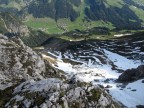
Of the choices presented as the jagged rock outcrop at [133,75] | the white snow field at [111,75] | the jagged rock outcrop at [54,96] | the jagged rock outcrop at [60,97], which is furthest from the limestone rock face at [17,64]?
the jagged rock outcrop at [133,75]

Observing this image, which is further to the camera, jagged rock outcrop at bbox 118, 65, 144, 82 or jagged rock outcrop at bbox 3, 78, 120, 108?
jagged rock outcrop at bbox 118, 65, 144, 82

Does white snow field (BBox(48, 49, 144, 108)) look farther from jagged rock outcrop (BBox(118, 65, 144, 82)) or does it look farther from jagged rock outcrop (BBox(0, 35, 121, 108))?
jagged rock outcrop (BBox(0, 35, 121, 108))

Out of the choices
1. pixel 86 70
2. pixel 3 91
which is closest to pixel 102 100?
pixel 3 91

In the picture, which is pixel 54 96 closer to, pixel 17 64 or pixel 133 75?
pixel 17 64

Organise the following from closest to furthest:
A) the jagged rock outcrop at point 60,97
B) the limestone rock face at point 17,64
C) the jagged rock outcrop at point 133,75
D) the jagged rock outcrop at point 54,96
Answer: the jagged rock outcrop at point 60,97
the jagged rock outcrop at point 54,96
the limestone rock face at point 17,64
the jagged rock outcrop at point 133,75

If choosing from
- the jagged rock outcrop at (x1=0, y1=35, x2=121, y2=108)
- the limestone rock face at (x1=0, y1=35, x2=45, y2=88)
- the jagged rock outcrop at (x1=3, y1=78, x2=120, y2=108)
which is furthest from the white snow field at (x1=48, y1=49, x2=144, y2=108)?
the limestone rock face at (x1=0, y1=35, x2=45, y2=88)

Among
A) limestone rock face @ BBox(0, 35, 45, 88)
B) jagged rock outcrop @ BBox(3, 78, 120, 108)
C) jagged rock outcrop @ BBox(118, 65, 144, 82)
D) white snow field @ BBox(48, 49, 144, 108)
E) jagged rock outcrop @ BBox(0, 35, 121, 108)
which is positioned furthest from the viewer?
jagged rock outcrop @ BBox(118, 65, 144, 82)

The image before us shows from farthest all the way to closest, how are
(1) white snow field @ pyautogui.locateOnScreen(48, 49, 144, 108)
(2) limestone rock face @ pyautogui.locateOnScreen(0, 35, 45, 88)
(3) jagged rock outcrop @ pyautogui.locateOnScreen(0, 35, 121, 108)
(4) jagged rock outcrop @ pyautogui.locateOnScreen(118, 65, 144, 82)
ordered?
1. (4) jagged rock outcrop @ pyautogui.locateOnScreen(118, 65, 144, 82)
2. (1) white snow field @ pyautogui.locateOnScreen(48, 49, 144, 108)
3. (2) limestone rock face @ pyautogui.locateOnScreen(0, 35, 45, 88)
4. (3) jagged rock outcrop @ pyautogui.locateOnScreen(0, 35, 121, 108)

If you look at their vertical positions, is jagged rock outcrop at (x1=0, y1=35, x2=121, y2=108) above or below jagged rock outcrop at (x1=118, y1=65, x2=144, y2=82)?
above

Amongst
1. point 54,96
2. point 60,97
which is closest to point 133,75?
point 60,97

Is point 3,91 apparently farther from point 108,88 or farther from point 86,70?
point 86,70

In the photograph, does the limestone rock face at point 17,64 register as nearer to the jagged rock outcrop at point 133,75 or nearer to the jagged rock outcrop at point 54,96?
the jagged rock outcrop at point 54,96
